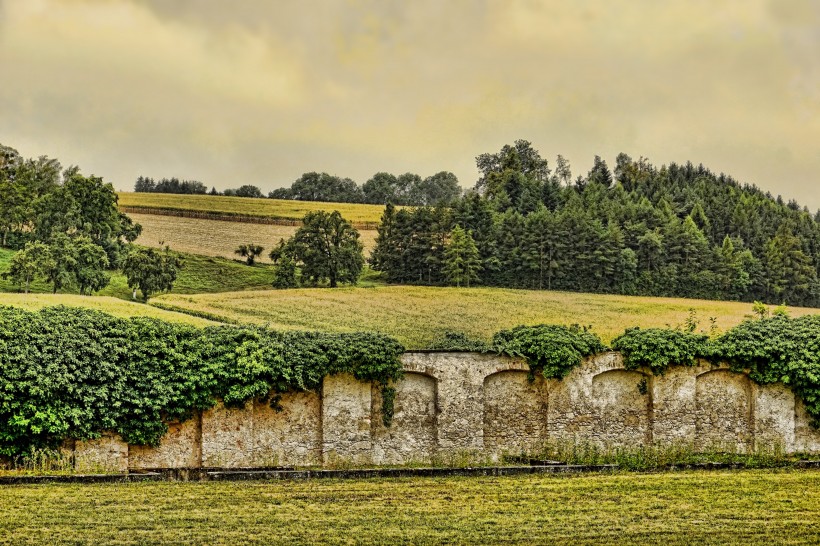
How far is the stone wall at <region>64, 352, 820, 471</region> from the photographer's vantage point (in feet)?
89.4

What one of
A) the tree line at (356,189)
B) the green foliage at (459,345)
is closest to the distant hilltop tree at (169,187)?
the tree line at (356,189)

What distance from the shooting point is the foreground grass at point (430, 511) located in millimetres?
17703

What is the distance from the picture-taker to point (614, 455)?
1107 inches

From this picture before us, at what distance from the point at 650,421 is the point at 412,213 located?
3339 centimetres

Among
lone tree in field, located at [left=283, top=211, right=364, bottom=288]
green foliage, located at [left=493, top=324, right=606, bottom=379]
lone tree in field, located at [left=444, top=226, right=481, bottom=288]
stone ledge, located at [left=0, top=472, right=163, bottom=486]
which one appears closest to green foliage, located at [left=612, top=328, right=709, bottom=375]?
green foliage, located at [left=493, top=324, right=606, bottom=379]

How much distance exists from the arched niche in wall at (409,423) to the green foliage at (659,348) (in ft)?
18.5

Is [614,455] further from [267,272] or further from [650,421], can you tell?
[267,272]

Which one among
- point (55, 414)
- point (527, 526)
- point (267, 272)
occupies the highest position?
point (267, 272)

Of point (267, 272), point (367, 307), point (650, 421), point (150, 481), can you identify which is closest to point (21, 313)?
point (150, 481)

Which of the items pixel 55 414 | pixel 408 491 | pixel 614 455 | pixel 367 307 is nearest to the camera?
pixel 408 491

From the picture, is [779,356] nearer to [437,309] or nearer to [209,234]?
[437,309]

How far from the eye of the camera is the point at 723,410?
99.2ft

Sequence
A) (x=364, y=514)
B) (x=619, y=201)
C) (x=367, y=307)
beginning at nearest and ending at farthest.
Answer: (x=364, y=514) → (x=367, y=307) → (x=619, y=201)

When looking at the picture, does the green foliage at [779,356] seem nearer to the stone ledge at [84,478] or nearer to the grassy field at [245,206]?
the stone ledge at [84,478]
